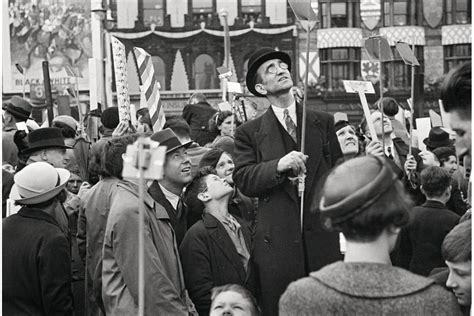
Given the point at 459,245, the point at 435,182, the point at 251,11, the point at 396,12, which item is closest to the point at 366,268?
the point at 459,245

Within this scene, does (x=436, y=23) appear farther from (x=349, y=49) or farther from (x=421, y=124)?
(x=421, y=124)

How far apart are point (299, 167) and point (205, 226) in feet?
3.53

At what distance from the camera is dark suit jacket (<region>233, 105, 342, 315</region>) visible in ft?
18.6

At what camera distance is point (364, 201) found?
2998mm

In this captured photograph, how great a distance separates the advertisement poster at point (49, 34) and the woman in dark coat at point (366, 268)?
37.3m

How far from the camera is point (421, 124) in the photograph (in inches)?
434

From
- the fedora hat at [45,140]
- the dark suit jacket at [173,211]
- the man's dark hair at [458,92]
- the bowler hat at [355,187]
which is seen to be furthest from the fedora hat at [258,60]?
the bowler hat at [355,187]

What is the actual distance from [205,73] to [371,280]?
114ft

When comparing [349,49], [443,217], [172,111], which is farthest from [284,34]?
[443,217]

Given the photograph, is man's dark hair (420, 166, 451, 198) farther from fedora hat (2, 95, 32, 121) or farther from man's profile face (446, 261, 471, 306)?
fedora hat (2, 95, 32, 121)

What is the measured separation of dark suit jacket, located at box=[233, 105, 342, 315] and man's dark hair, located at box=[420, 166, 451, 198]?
1.19m

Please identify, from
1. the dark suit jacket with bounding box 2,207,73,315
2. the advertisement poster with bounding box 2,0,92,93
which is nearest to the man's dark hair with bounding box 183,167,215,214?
the dark suit jacket with bounding box 2,207,73,315

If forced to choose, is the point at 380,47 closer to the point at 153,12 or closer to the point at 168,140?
the point at 168,140

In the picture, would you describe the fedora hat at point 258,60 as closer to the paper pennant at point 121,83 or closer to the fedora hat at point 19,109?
the paper pennant at point 121,83
